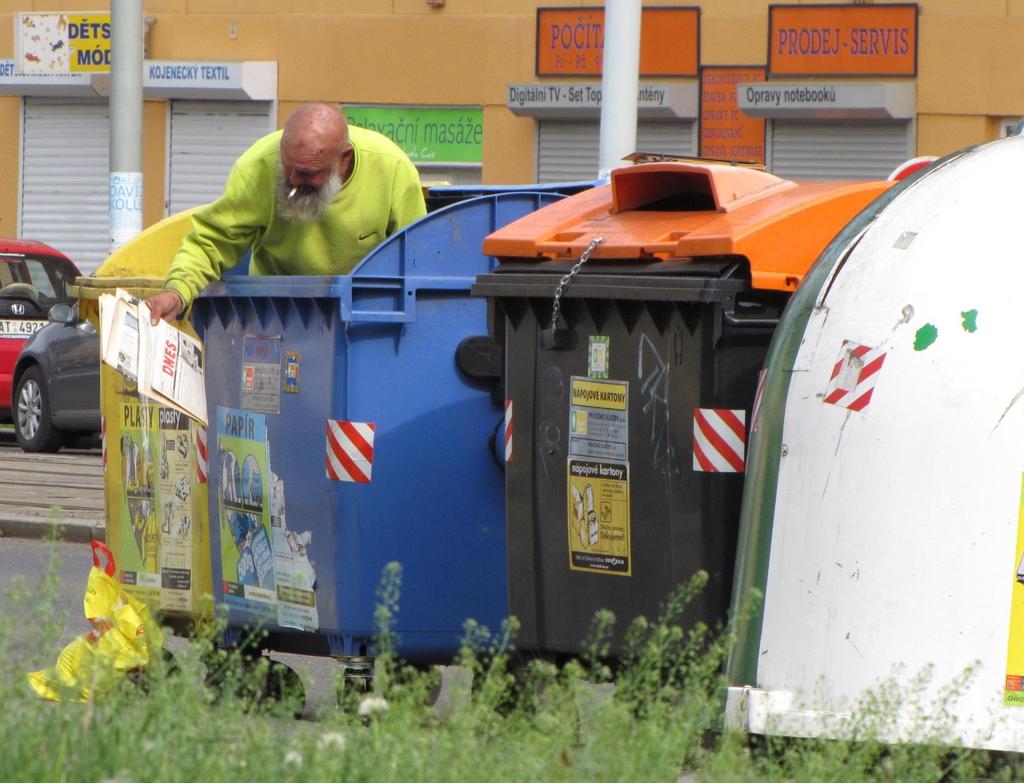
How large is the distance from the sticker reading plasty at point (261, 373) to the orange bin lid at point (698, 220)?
835mm

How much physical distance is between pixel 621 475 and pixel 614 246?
2.18 feet

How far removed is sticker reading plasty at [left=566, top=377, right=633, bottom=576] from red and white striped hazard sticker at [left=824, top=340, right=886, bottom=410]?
905 millimetres

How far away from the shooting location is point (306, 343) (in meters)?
6.34

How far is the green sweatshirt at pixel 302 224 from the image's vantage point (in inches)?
268

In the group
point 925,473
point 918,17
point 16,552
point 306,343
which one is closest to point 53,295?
point 16,552

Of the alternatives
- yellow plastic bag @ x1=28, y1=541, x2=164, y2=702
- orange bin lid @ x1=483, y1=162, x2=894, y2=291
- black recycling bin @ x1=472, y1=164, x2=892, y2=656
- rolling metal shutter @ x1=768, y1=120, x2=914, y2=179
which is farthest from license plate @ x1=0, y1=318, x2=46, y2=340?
black recycling bin @ x1=472, y1=164, x2=892, y2=656

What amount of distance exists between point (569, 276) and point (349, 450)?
0.94 meters

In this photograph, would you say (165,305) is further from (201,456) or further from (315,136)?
(315,136)

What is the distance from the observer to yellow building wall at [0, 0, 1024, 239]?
21.3m

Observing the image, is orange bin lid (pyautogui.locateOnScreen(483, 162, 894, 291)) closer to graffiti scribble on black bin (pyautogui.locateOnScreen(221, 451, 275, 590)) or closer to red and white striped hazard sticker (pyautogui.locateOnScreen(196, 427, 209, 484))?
graffiti scribble on black bin (pyautogui.locateOnScreen(221, 451, 275, 590))

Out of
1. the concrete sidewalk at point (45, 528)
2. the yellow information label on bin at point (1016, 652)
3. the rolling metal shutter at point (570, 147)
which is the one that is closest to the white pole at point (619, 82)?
the concrete sidewalk at point (45, 528)

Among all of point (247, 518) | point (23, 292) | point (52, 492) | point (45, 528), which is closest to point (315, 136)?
point (247, 518)

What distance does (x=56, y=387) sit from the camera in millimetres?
16781

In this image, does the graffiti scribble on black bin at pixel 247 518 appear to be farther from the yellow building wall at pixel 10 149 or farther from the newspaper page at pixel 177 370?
Result: the yellow building wall at pixel 10 149
